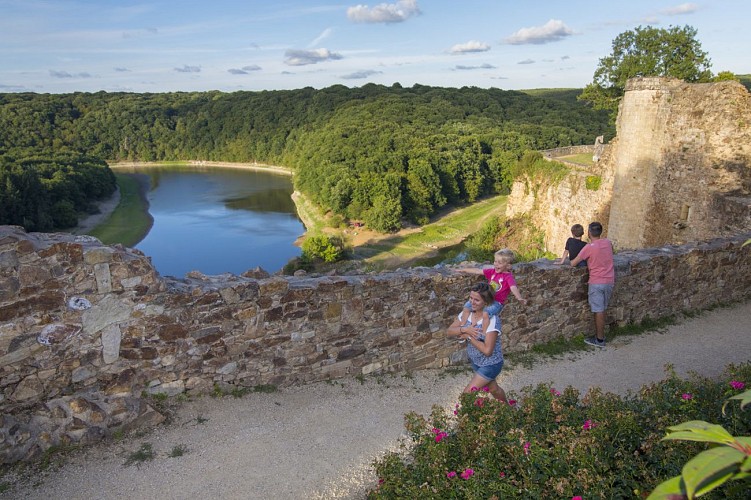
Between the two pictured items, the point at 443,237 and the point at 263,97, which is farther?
the point at 263,97

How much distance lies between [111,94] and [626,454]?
149 meters

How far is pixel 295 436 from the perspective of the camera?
4488mm

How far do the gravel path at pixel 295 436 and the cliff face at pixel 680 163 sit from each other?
17.9ft

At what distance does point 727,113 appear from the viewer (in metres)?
10.4

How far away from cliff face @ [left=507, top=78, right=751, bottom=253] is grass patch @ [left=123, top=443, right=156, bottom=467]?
10504 mm

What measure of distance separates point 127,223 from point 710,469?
5359 cm

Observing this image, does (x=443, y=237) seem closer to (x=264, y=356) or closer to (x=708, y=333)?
(x=708, y=333)

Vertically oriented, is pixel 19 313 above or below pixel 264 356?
above

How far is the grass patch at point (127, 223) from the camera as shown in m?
42.3

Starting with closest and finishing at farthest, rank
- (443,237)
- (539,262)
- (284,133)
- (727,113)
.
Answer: (539,262) < (727,113) < (443,237) < (284,133)

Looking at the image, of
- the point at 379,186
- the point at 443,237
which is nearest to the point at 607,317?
the point at 443,237

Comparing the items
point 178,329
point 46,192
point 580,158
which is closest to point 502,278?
point 178,329

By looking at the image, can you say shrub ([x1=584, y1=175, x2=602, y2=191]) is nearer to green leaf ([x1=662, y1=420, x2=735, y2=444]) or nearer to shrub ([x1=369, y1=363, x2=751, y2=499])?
shrub ([x1=369, y1=363, x2=751, y2=499])

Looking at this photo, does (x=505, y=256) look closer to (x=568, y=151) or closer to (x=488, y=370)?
(x=488, y=370)
